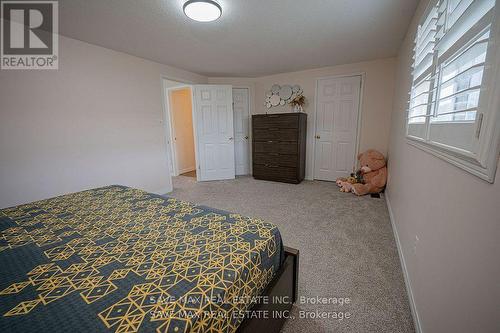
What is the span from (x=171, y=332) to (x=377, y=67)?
4376mm

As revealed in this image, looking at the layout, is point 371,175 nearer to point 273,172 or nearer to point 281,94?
point 273,172

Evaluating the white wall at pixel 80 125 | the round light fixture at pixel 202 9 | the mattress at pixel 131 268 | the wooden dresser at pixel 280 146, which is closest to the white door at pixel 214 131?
the wooden dresser at pixel 280 146

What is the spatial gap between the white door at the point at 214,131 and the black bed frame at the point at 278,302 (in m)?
3.36

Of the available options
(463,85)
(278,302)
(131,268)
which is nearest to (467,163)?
(463,85)

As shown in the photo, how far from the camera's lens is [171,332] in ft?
1.95

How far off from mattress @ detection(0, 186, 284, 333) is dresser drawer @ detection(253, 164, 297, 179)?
285cm

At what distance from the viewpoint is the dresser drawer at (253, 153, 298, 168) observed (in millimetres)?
3990

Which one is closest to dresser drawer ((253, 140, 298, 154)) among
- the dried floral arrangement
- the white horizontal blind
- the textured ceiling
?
the dried floral arrangement

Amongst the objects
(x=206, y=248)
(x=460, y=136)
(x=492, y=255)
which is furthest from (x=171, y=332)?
(x=460, y=136)

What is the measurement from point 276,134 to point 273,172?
0.80 meters

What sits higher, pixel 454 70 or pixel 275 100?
pixel 275 100

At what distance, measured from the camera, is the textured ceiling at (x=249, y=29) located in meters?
1.81

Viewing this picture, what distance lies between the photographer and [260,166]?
4387mm

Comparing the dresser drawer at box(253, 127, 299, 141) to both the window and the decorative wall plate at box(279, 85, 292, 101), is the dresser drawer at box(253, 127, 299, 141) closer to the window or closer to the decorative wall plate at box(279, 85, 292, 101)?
the decorative wall plate at box(279, 85, 292, 101)
